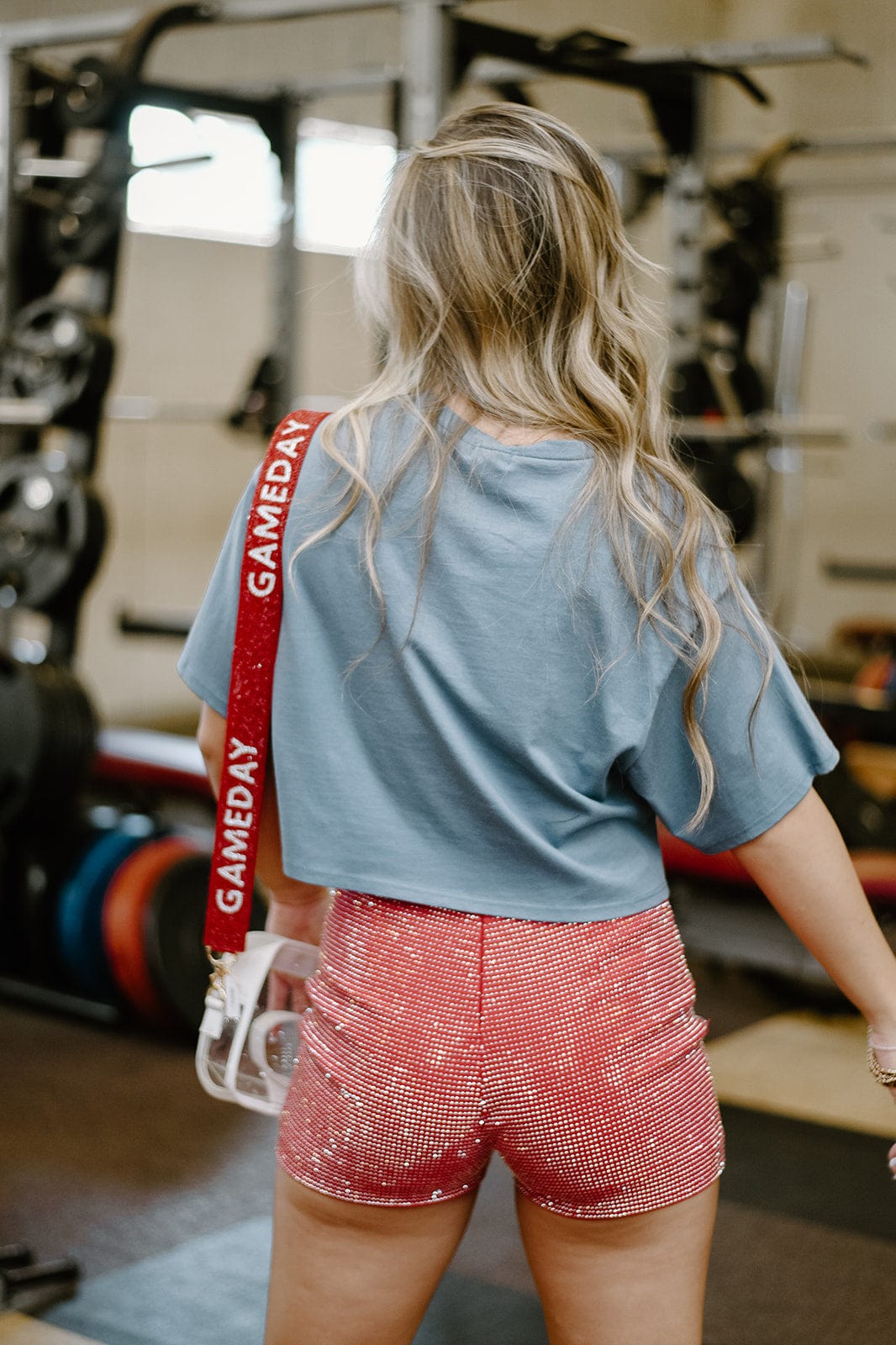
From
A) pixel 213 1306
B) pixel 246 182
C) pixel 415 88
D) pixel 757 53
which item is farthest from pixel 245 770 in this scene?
pixel 246 182

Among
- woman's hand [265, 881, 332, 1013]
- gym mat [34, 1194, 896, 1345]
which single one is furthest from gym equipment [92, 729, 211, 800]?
woman's hand [265, 881, 332, 1013]

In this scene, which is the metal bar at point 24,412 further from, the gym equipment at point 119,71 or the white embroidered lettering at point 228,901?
the white embroidered lettering at point 228,901

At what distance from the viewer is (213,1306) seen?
225 cm

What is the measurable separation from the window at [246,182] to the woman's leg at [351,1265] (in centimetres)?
520

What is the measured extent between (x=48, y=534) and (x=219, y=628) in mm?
2604

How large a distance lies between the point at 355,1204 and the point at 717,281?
5.01 m

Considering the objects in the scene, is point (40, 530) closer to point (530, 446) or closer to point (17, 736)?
point (17, 736)

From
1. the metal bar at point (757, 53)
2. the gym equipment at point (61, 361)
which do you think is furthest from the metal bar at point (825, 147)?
the gym equipment at point (61, 361)

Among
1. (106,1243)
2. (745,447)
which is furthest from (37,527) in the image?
(745,447)

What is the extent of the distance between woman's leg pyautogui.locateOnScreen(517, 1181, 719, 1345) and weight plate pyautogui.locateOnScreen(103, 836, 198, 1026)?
2.37 meters

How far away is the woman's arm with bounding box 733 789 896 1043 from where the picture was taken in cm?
110

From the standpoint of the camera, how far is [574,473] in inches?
41.6

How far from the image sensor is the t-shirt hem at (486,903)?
3.50 feet

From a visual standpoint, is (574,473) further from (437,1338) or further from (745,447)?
(745,447)
